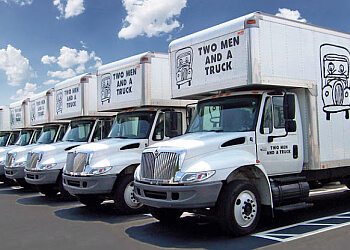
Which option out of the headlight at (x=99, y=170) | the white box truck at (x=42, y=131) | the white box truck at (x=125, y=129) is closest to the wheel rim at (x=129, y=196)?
the white box truck at (x=125, y=129)

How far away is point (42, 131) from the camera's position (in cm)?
1641

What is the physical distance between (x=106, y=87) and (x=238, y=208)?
21.9 feet

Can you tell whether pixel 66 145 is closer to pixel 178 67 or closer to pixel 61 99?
pixel 61 99

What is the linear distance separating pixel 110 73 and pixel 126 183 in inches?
162

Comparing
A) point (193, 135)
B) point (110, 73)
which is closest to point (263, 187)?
point (193, 135)

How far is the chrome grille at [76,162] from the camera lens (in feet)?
31.3

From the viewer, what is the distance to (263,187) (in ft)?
24.7

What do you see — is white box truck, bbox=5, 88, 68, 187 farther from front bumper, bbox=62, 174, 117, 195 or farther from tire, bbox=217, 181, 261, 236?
tire, bbox=217, 181, 261, 236

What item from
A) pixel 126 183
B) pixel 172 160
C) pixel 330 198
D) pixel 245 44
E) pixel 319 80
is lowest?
pixel 330 198

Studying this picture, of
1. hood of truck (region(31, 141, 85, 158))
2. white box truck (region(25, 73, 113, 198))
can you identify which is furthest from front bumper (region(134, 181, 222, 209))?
hood of truck (region(31, 141, 85, 158))

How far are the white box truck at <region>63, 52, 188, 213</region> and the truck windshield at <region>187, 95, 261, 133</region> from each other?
1.26 metres

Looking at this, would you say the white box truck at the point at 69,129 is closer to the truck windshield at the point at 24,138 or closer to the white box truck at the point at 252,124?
the truck windshield at the point at 24,138

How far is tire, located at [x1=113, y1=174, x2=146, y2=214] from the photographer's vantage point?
925 cm

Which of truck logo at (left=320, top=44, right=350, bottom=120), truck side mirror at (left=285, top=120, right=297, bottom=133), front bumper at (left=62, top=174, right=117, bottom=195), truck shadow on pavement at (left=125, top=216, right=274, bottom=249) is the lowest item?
truck shadow on pavement at (left=125, top=216, right=274, bottom=249)
